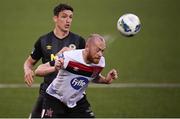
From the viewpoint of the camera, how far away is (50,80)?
11.2 meters

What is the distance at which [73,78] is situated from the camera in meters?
10.3

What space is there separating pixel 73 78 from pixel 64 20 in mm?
1686

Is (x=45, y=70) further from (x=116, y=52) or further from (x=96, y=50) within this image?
(x=116, y=52)

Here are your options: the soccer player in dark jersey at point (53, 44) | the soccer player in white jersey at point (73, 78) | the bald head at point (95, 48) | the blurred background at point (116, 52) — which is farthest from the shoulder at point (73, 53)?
the blurred background at point (116, 52)

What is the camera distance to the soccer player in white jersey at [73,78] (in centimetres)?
1008

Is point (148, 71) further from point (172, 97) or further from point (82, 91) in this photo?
point (82, 91)

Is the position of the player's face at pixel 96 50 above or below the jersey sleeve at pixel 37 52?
above

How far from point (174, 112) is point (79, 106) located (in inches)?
181

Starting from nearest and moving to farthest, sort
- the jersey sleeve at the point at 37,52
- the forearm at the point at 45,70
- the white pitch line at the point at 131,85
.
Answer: the forearm at the point at 45,70
the jersey sleeve at the point at 37,52
the white pitch line at the point at 131,85

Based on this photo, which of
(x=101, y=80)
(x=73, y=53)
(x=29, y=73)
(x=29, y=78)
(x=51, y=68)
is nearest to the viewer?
(x=51, y=68)

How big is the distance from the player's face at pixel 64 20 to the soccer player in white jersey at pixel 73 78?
51.2 inches

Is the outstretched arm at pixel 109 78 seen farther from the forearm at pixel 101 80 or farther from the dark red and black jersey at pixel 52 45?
the dark red and black jersey at pixel 52 45

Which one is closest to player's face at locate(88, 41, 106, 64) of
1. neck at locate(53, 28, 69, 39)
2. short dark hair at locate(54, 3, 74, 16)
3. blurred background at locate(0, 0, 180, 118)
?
neck at locate(53, 28, 69, 39)

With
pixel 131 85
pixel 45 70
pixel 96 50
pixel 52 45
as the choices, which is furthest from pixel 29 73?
pixel 131 85
